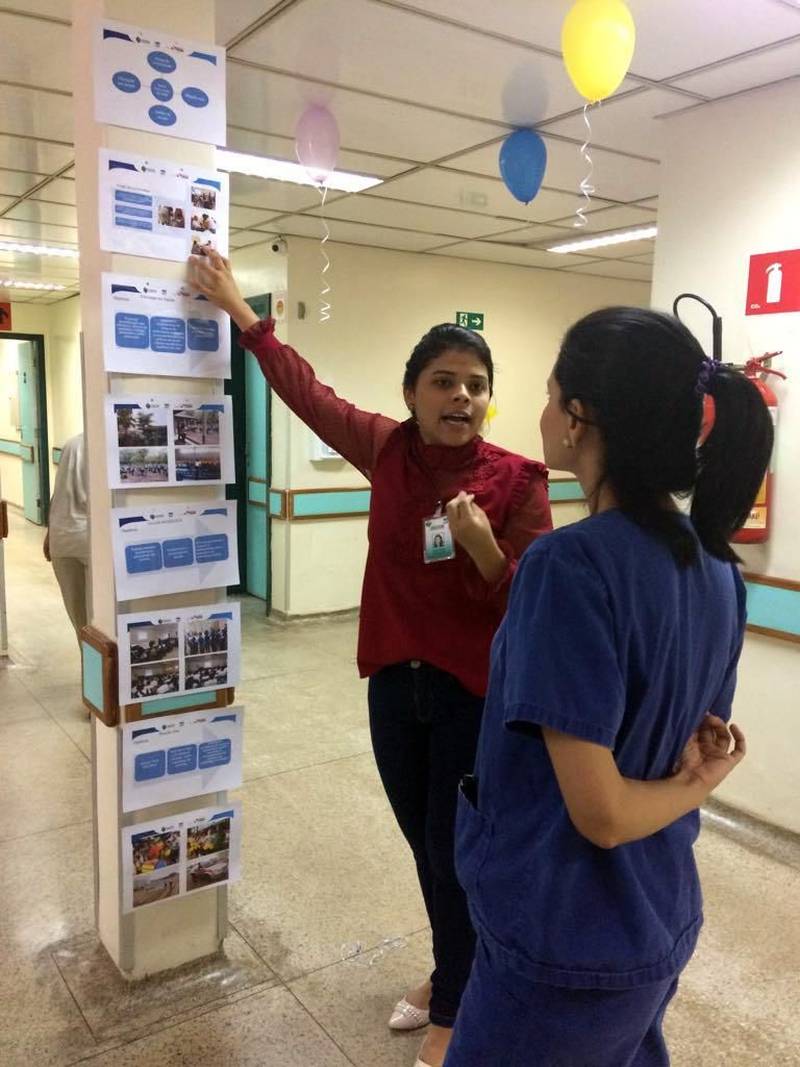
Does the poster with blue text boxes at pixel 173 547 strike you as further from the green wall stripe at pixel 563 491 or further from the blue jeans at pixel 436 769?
the green wall stripe at pixel 563 491

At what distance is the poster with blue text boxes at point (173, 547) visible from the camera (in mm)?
1850

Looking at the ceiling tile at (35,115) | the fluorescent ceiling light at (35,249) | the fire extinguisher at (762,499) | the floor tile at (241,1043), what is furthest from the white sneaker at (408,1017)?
the fluorescent ceiling light at (35,249)

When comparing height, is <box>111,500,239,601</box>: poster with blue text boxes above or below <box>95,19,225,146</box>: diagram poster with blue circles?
below

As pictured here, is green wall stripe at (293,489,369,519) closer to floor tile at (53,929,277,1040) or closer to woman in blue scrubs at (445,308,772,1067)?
floor tile at (53,929,277,1040)

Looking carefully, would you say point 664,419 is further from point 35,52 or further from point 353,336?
point 353,336

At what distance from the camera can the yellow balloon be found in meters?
1.99

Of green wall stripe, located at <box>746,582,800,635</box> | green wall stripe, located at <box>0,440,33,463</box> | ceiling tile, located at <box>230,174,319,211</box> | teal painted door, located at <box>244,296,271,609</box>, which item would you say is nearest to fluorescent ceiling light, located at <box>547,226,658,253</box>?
ceiling tile, located at <box>230,174,319,211</box>

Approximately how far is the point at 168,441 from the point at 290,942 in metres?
1.41

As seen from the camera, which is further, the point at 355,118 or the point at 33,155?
the point at 33,155

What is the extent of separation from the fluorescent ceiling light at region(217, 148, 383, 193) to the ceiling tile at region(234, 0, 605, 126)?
0.94m

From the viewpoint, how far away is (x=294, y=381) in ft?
6.22

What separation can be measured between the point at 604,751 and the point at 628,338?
1.48ft

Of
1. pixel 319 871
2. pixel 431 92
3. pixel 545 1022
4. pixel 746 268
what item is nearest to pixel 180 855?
pixel 319 871

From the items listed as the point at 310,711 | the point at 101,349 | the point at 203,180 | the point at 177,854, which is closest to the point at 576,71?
the point at 203,180
